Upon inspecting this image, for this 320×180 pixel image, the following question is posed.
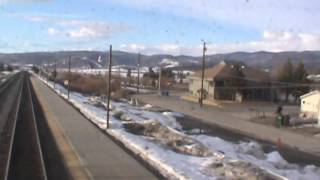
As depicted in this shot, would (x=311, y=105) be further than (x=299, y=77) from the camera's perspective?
No

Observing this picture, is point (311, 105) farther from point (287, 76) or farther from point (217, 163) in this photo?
point (217, 163)

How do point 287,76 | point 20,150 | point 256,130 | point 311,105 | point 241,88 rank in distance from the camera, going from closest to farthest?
point 20,150 < point 256,130 < point 311,105 < point 241,88 < point 287,76

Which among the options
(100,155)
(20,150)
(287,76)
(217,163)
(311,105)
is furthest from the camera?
(287,76)

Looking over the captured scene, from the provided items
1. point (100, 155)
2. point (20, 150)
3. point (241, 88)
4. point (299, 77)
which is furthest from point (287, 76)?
point (100, 155)

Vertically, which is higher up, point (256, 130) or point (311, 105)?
point (311, 105)

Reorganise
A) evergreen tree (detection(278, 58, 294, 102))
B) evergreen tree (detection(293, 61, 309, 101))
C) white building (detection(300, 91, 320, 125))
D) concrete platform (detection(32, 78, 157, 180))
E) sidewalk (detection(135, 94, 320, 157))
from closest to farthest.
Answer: concrete platform (detection(32, 78, 157, 180))
sidewalk (detection(135, 94, 320, 157))
white building (detection(300, 91, 320, 125))
evergreen tree (detection(293, 61, 309, 101))
evergreen tree (detection(278, 58, 294, 102))

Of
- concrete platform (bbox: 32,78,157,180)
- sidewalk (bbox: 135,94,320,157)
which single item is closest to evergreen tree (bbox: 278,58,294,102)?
sidewalk (bbox: 135,94,320,157)

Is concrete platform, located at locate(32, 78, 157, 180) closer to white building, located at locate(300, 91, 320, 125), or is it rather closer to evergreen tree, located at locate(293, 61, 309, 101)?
white building, located at locate(300, 91, 320, 125)

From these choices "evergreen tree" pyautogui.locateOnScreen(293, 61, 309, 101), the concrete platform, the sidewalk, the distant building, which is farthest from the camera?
"evergreen tree" pyautogui.locateOnScreen(293, 61, 309, 101)

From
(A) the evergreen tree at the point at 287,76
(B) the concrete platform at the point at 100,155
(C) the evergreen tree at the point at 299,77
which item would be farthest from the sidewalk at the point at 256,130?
(A) the evergreen tree at the point at 287,76

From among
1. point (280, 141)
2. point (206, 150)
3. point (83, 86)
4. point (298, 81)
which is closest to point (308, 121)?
point (280, 141)

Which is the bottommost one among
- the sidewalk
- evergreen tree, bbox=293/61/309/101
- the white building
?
the sidewalk

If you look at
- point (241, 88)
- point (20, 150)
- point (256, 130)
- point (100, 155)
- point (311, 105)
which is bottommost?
point (256, 130)

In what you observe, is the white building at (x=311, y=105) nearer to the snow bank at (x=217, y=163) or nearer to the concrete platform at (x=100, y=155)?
the snow bank at (x=217, y=163)
